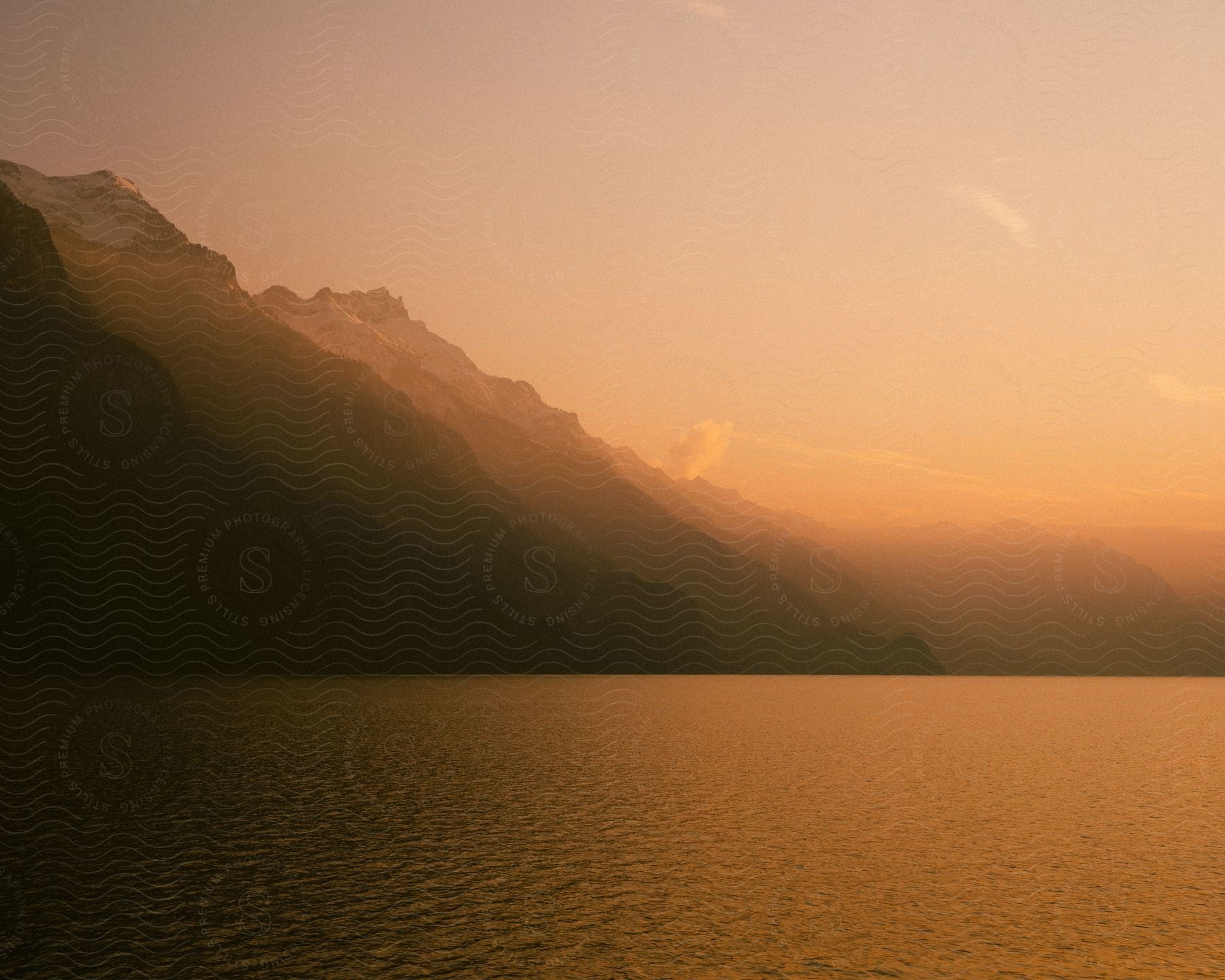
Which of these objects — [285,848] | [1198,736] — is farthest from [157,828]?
[1198,736]

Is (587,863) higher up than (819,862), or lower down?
lower down

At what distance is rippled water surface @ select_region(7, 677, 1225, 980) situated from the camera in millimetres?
38562

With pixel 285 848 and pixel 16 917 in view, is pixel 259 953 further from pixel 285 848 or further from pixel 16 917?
pixel 285 848

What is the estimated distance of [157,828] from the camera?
61.1m

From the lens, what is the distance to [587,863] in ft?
182

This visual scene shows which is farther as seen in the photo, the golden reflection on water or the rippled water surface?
the golden reflection on water

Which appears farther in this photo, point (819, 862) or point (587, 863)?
point (819, 862)

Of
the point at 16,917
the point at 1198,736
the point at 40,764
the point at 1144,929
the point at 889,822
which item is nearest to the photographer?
the point at 16,917

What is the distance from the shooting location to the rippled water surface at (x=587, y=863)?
38562 millimetres

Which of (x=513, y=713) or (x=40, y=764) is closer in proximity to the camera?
(x=40, y=764)

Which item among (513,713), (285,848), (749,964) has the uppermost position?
(749,964)

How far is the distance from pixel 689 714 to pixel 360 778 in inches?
4397

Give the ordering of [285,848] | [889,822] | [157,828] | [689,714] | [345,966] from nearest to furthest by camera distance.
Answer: [345,966]
[285,848]
[157,828]
[889,822]
[689,714]

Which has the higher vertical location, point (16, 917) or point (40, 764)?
point (16, 917)
